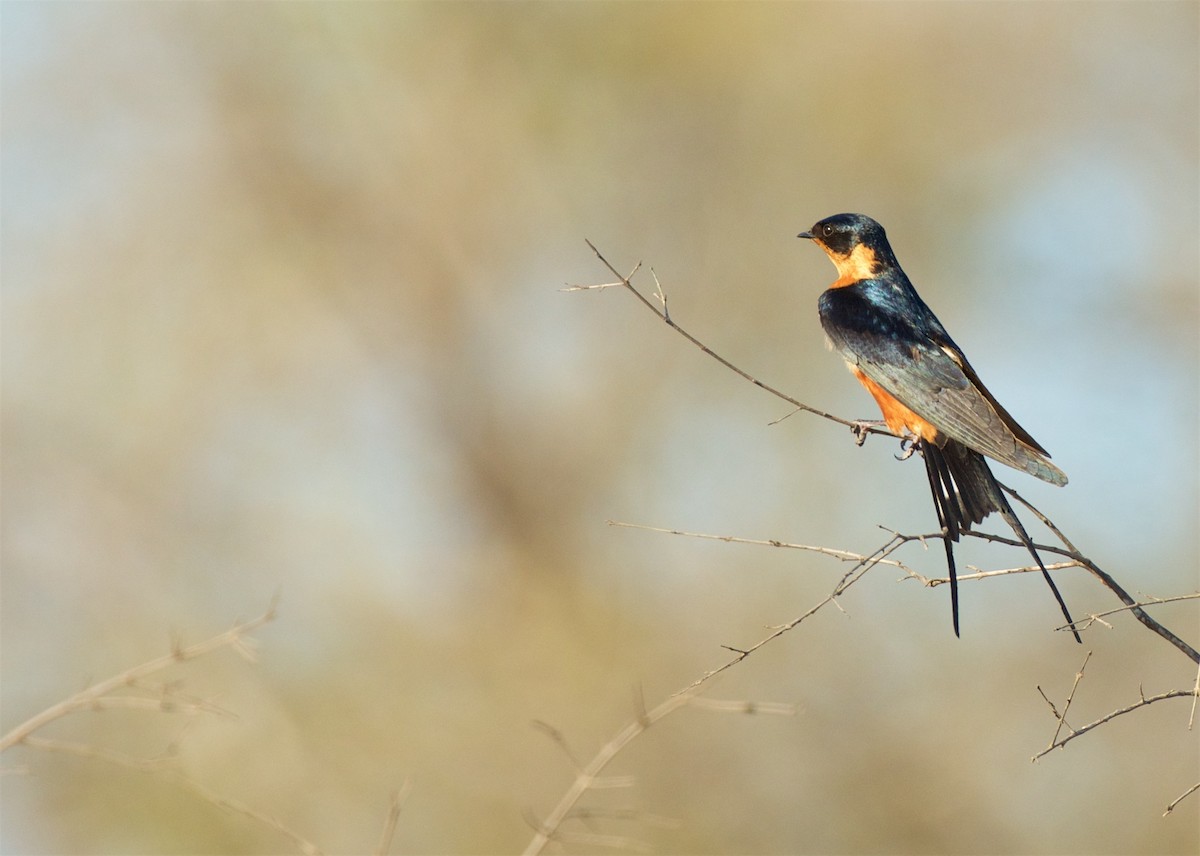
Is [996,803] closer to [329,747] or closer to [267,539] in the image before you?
[329,747]

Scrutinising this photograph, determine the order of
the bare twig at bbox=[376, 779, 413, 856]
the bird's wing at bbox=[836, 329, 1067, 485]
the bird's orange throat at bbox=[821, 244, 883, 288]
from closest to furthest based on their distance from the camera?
the bare twig at bbox=[376, 779, 413, 856] < the bird's wing at bbox=[836, 329, 1067, 485] < the bird's orange throat at bbox=[821, 244, 883, 288]

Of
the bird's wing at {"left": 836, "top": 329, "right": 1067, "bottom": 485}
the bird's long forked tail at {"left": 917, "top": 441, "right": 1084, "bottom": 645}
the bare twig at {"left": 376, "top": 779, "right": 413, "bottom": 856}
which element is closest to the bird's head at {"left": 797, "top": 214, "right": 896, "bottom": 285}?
the bird's wing at {"left": 836, "top": 329, "right": 1067, "bottom": 485}

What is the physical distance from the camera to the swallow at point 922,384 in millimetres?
3754

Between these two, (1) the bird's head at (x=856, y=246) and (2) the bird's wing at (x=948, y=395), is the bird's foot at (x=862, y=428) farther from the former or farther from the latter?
(1) the bird's head at (x=856, y=246)

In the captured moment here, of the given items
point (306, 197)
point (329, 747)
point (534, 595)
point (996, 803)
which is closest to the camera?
point (996, 803)

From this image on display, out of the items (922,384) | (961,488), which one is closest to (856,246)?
(922,384)

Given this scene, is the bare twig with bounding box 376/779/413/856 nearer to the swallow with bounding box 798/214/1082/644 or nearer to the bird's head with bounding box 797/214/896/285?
the swallow with bounding box 798/214/1082/644

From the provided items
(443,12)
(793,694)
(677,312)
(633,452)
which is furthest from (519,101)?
(793,694)

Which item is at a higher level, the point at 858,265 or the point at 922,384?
the point at 858,265

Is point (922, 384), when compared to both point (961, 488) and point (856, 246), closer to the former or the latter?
point (961, 488)

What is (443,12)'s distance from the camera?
13.5 m

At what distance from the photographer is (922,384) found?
13.7ft

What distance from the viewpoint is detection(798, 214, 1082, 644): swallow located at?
12.3 ft

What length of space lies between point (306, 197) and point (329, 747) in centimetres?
579
